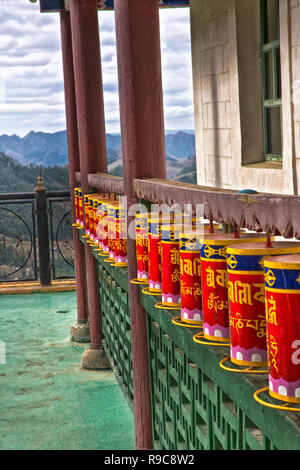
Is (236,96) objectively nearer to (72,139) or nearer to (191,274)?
(72,139)

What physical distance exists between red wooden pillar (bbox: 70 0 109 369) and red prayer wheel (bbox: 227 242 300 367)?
3.59m

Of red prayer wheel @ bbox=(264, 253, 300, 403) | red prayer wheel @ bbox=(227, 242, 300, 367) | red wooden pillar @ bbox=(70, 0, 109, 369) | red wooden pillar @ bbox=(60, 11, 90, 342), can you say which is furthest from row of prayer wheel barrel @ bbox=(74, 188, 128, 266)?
red prayer wheel @ bbox=(264, 253, 300, 403)

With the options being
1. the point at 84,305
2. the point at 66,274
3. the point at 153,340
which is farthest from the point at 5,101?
the point at 153,340

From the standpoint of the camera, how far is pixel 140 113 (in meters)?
3.04

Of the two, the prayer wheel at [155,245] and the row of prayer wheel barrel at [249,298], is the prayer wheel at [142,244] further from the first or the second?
the row of prayer wheel barrel at [249,298]

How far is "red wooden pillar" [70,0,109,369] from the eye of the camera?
16.3ft

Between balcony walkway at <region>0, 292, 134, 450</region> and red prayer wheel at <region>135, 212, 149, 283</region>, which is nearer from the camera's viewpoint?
red prayer wheel at <region>135, 212, 149, 283</region>

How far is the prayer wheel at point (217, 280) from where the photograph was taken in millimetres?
1743

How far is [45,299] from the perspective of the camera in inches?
312

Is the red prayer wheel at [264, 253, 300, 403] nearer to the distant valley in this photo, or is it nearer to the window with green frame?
the window with green frame

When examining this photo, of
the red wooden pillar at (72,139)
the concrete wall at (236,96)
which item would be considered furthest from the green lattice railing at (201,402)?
the red wooden pillar at (72,139)

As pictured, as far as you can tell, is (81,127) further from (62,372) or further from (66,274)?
(66,274)

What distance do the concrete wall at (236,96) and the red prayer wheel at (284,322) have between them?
103 inches

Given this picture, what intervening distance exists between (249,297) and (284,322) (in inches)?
7.8
